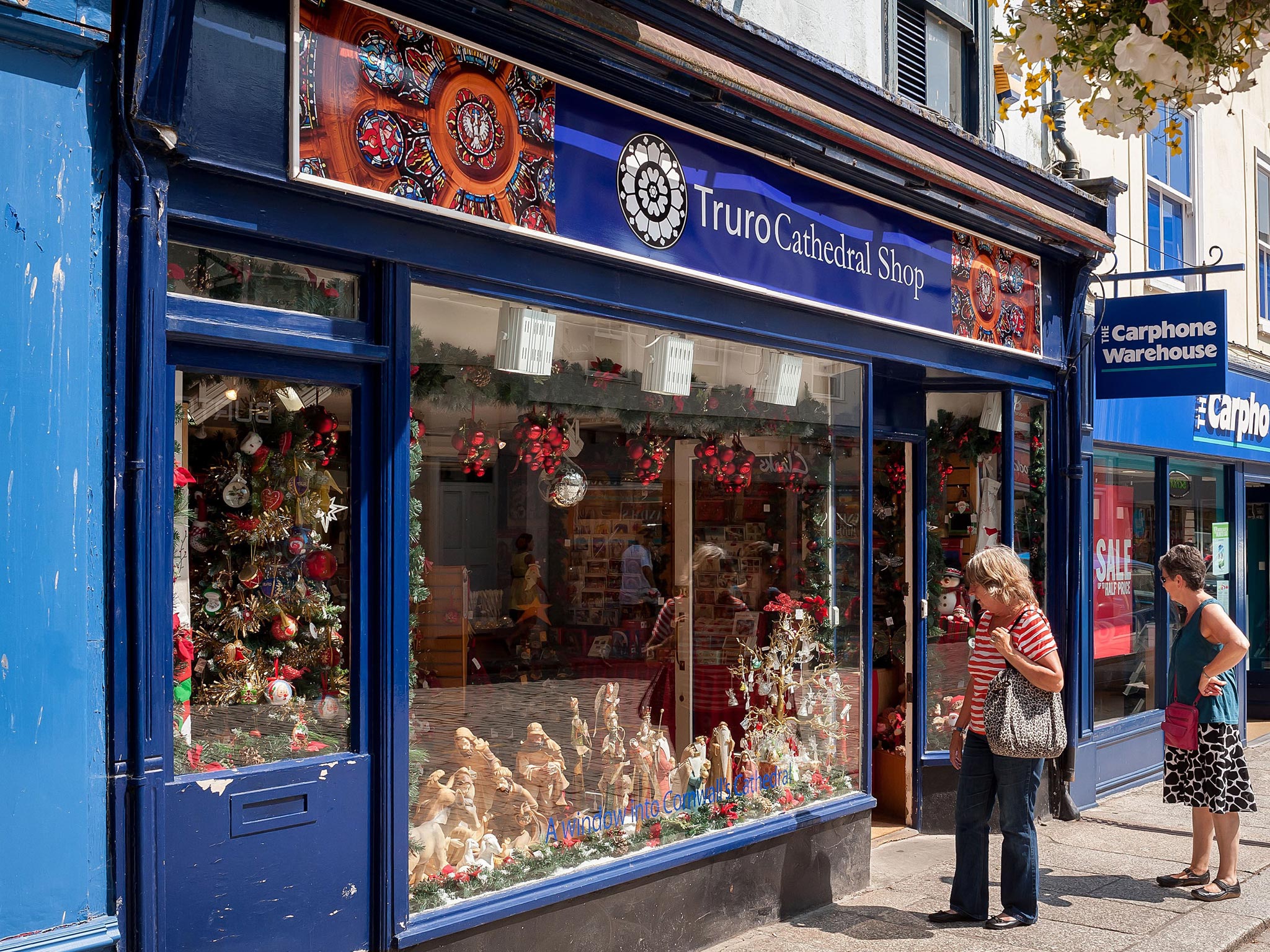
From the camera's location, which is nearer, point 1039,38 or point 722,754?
point 1039,38

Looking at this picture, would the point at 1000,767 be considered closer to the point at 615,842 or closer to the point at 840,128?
the point at 615,842

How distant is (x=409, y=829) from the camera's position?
455cm

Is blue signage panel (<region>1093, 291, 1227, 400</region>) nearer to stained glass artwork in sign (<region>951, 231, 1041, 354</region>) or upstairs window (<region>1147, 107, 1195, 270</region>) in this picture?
stained glass artwork in sign (<region>951, 231, 1041, 354</region>)

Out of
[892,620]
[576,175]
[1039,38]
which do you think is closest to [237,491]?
[576,175]

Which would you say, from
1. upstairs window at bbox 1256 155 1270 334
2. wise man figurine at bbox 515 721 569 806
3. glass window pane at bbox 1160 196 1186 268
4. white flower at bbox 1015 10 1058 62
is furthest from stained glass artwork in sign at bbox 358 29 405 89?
upstairs window at bbox 1256 155 1270 334

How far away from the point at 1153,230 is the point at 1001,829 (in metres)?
6.95

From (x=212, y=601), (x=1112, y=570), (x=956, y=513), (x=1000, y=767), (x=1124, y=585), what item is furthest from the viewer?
(x=1124, y=585)

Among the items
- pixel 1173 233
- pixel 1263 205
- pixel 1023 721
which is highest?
pixel 1263 205

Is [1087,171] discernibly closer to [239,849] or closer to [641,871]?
[641,871]

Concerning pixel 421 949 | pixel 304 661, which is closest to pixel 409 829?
pixel 421 949

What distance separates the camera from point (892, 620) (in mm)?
8539

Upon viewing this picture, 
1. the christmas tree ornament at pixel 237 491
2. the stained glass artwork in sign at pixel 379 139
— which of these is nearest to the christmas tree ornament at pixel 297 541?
the christmas tree ornament at pixel 237 491

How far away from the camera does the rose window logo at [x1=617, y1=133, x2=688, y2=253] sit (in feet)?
17.4

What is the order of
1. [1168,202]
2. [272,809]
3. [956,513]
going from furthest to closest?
[1168,202] < [956,513] < [272,809]
